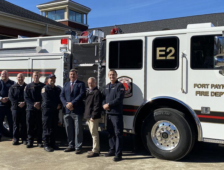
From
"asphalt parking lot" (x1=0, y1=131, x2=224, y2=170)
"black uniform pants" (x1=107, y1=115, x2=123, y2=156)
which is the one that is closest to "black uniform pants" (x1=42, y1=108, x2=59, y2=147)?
"asphalt parking lot" (x1=0, y1=131, x2=224, y2=170)

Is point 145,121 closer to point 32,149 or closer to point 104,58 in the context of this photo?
point 104,58

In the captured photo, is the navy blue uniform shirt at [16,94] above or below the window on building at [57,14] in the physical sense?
below

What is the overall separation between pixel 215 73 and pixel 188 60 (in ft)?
1.84

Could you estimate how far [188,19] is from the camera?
19.1 m

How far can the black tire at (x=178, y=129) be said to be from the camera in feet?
16.3

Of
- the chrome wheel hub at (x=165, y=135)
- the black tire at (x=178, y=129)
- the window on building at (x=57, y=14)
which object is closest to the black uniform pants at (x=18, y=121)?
the black tire at (x=178, y=129)

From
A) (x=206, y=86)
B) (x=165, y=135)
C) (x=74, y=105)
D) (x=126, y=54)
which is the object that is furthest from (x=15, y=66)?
(x=206, y=86)

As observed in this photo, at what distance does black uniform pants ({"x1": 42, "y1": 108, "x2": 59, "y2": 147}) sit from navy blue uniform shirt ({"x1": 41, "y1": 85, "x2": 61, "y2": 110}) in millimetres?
102

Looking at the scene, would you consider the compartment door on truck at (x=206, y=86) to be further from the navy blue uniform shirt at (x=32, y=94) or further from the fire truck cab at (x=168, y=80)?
the navy blue uniform shirt at (x=32, y=94)

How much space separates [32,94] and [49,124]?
863mm

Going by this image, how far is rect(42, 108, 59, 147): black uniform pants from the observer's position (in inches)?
234

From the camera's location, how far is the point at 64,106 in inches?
228

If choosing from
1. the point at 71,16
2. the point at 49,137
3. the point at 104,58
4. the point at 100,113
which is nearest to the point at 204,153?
the point at 100,113

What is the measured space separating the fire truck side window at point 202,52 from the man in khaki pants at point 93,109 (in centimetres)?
208
